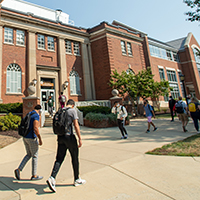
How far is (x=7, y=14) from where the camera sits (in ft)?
51.2

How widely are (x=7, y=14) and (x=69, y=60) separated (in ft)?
24.1

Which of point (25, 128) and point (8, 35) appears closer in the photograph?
point (25, 128)

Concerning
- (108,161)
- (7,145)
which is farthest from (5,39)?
(108,161)

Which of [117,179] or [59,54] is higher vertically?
[59,54]

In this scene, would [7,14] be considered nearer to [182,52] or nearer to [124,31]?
[124,31]

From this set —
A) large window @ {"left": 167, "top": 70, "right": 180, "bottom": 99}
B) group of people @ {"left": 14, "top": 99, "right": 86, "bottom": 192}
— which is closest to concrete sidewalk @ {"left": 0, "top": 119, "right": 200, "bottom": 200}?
group of people @ {"left": 14, "top": 99, "right": 86, "bottom": 192}

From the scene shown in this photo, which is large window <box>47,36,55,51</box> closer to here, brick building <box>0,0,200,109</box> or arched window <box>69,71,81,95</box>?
brick building <box>0,0,200,109</box>

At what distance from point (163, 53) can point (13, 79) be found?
Answer: 2594 centimetres

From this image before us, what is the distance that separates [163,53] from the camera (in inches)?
1208

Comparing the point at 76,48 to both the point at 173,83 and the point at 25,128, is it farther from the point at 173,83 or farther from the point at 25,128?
the point at 173,83

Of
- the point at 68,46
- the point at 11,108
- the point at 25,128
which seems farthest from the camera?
the point at 68,46

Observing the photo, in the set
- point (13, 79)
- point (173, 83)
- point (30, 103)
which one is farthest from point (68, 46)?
point (173, 83)

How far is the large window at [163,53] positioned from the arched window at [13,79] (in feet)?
69.1

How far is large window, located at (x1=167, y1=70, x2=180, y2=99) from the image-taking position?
3017 centimetres
